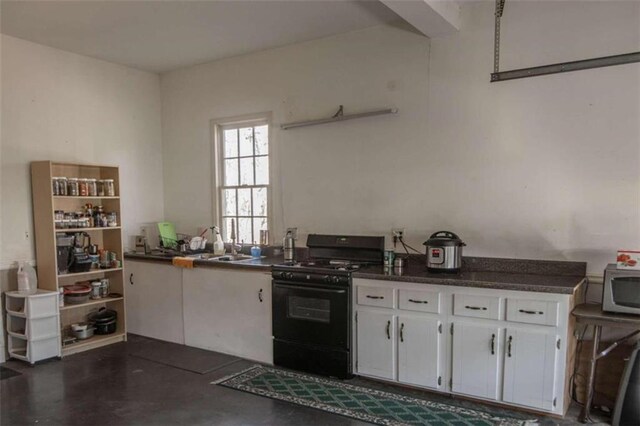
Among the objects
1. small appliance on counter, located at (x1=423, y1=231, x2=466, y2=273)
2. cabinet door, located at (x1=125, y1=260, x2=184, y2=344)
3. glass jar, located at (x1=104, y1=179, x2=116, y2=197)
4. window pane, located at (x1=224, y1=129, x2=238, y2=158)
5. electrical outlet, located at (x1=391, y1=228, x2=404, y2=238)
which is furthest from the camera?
window pane, located at (x1=224, y1=129, x2=238, y2=158)

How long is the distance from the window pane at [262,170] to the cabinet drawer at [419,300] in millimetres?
2112

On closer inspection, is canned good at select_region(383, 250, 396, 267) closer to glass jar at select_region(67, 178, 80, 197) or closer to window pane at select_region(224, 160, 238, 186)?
window pane at select_region(224, 160, 238, 186)

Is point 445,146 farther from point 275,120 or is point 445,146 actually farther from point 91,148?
point 91,148

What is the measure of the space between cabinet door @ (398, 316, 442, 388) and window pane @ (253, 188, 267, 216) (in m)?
2.10

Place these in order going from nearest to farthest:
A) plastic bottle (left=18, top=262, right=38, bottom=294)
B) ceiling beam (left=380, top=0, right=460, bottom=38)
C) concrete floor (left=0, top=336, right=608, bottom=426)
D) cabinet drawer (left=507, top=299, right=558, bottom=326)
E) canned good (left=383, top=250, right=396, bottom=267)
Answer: cabinet drawer (left=507, top=299, right=558, bottom=326)
concrete floor (left=0, top=336, right=608, bottom=426)
ceiling beam (left=380, top=0, right=460, bottom=38)
canned good (left=383, top=250, right=396, bottom=267)
plastic bottle (left=18, top=262, right=38, bottom=294)

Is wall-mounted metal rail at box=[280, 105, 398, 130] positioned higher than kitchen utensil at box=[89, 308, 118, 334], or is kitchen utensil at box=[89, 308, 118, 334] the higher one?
wall-mounted metal rail at box=[280, 105, 398, 130]

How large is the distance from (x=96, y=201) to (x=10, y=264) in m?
1.02

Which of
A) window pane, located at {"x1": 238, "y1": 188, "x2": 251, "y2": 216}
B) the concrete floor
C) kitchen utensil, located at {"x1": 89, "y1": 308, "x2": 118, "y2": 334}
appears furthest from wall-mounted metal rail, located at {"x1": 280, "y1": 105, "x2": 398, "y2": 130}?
kitchen utensil, located at {"x1": 89, "y1": 308, "x2": 118, "y2": 334}

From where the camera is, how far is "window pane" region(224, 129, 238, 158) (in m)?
5.04

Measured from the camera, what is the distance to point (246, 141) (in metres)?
4.96

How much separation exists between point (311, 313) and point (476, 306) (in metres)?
1.32

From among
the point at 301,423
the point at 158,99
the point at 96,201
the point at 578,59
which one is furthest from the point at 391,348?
the point at 158,99

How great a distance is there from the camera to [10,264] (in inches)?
163

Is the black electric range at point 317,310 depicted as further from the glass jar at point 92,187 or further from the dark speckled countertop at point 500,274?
the glass jar at point 92,187
